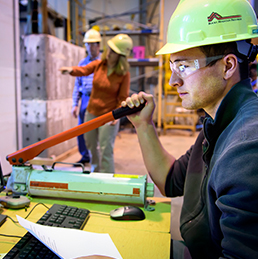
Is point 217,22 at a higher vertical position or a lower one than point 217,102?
higher

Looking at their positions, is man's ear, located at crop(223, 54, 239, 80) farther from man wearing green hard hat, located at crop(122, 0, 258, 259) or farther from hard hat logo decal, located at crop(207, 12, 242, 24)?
hard hat logo decal, located at crop(207, 12, 242, 24)

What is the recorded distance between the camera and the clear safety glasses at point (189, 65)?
0.82 meters

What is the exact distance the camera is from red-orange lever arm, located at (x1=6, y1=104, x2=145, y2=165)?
108cm

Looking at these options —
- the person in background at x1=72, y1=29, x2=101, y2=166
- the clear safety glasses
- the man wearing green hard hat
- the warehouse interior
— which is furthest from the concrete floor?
the clear safety glasses

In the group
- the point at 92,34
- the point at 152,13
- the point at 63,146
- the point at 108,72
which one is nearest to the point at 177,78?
the point at 108,72

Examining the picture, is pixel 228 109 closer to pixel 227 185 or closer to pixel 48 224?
pixel 227 185

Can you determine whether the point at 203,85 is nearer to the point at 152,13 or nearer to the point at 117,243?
the point at 117,243

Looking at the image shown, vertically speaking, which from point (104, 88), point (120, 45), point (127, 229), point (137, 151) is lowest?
point (137, 151)

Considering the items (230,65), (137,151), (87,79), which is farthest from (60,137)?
(137,151)

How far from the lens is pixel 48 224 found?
0.87 meters

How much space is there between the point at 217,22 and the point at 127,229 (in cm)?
73

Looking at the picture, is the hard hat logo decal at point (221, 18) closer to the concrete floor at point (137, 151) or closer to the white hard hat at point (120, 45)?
the concrete floor at point (137, 151)

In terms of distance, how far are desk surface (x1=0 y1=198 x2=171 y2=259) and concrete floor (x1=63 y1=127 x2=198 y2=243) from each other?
0.99 m

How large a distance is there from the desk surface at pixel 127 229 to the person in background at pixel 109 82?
157 centimetres
